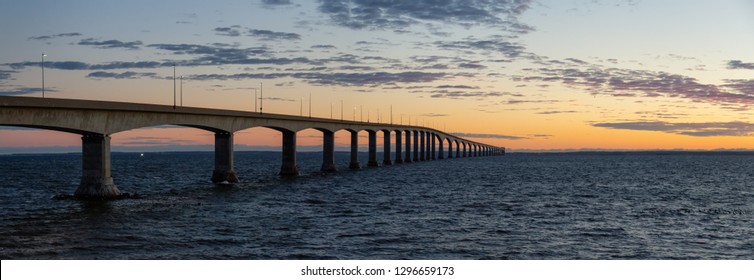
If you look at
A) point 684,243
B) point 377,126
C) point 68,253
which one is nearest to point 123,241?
point 68,253

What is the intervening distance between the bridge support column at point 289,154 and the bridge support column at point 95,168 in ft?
143

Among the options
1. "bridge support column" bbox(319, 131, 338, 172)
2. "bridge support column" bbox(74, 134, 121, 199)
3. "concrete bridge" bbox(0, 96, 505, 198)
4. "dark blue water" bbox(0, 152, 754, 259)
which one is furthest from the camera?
"bridge support column" bbox(319, 131, 338, 172)

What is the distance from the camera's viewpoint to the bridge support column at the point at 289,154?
3957 inches

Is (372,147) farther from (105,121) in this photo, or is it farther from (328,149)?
(105,121)

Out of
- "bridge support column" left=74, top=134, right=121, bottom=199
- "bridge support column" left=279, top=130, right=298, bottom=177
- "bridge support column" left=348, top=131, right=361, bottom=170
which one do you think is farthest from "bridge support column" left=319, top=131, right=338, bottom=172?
"bridge support column" left=74, top=134, right=121, bottom=199

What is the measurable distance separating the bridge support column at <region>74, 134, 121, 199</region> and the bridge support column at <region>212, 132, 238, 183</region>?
23.6m

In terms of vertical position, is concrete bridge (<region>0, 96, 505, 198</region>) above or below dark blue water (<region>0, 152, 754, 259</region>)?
above

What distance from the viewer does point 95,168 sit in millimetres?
56625

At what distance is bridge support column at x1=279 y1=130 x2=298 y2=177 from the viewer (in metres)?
100

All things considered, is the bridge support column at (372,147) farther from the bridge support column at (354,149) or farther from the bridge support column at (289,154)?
the bridge support column at (289,154)

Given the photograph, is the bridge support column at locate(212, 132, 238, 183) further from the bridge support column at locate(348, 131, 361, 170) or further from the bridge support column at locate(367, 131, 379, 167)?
the bridge support column at locate(367, 131, 379, 167)

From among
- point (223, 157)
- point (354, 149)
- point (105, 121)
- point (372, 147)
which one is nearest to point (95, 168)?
point (105, 121)

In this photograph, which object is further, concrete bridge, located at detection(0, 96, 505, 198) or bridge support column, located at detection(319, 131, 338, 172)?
bridge support column, located at detection(319, 131, 338, 172)

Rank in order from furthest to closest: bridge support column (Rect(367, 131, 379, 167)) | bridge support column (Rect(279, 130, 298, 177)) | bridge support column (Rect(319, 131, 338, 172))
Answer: bridge support column (Rect(367, 131, 379, 167)), bridge support column (Rect(319, 131, 338, 172)), bridge support column (Rect(279, 130, 298, 177))
